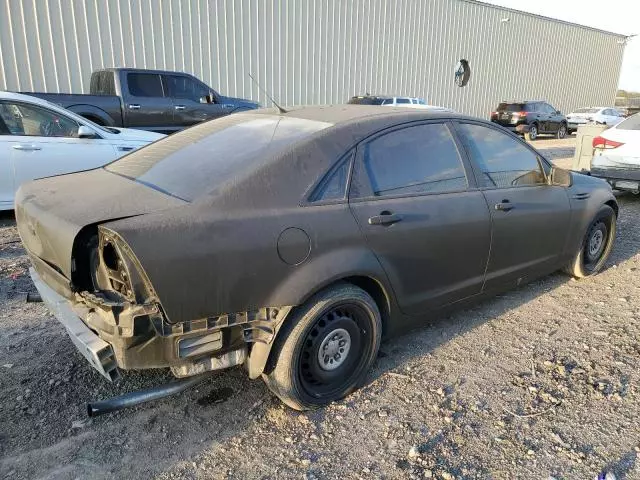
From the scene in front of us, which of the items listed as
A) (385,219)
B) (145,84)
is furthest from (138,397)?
(145,84)

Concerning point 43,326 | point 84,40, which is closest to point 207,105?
point 84,40

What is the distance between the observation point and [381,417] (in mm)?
2789

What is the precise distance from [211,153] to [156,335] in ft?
3.80

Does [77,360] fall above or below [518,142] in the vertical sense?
below

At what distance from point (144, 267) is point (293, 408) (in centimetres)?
119

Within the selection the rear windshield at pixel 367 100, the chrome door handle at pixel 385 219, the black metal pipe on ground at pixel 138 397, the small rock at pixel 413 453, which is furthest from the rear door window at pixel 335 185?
the rear windshield at pixel 367 100

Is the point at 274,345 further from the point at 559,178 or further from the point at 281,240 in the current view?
the point at 559,178

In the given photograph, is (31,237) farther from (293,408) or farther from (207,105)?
(207,105)

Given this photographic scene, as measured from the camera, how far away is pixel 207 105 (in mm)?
10984

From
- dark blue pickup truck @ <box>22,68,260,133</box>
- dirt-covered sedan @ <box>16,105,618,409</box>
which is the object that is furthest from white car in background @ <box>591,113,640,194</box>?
dark blue pickup truck @ <box>22,68,260,133</box>

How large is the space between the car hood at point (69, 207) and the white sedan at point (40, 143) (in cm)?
359

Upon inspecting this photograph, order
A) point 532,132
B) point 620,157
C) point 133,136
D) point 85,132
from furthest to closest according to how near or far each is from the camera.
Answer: point 532,132 → point 620,157 → point 133,136 → point 85,132

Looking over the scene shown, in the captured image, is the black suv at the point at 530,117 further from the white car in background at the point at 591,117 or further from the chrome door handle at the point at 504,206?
the chrome door handle at the point at 504,206

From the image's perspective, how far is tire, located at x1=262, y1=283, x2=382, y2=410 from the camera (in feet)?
8.54
